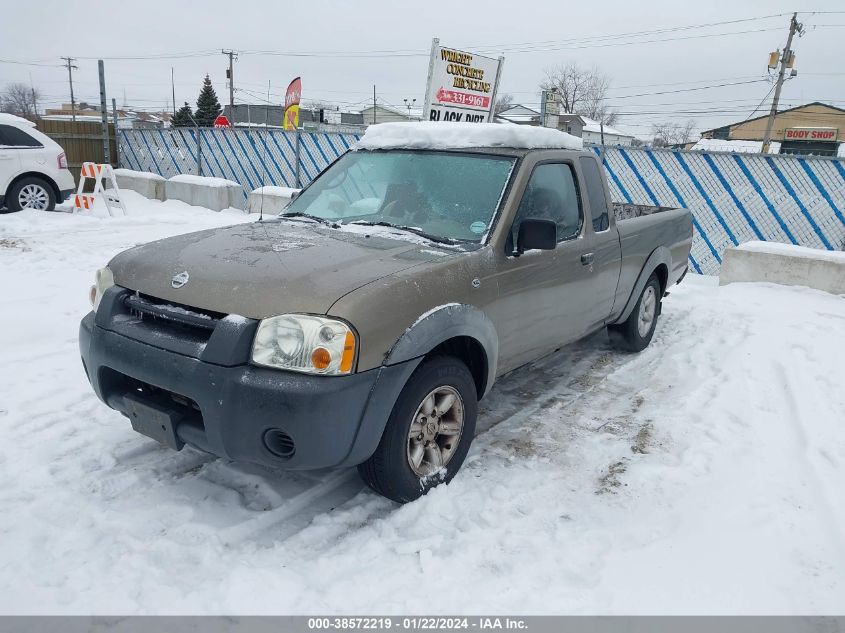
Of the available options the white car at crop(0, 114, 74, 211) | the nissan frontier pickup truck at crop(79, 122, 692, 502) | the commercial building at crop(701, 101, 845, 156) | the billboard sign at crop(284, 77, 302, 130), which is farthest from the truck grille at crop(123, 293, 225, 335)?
the commercial building at crop(701, 101, 845, 156)

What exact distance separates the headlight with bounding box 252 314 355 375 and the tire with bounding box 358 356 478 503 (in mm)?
468

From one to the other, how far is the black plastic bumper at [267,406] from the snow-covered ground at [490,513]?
0.47m

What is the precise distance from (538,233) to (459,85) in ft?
19.4

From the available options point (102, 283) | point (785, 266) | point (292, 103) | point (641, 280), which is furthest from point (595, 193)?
point (292, 103)

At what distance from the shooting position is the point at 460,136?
420cm

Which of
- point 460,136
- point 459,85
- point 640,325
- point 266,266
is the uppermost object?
point 459,85

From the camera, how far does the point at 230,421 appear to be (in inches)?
107

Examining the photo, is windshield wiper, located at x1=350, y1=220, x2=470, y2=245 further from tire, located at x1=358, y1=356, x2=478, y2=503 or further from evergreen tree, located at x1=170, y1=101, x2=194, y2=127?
evergreen tree, located at x1=170, y1=101, x2=194, y2=127

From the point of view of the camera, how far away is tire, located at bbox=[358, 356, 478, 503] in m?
3.03

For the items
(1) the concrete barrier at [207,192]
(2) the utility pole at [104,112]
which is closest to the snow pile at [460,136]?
(1) the concrete barrier at [207,192]

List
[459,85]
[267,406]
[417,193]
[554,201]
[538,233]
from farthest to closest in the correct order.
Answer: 1. [459,85]
2. [554,201]
3. [417,193]
4. [538,233]
5. [267,406]

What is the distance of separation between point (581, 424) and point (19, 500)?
3.32m

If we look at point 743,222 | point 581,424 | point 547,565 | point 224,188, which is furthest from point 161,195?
point 547,565
